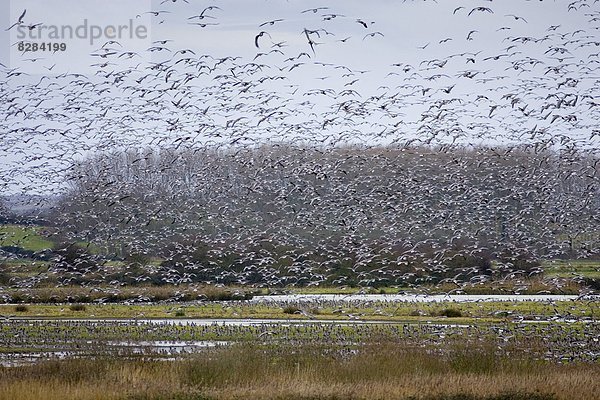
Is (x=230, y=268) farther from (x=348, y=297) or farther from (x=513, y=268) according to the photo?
(x=513, y=268)

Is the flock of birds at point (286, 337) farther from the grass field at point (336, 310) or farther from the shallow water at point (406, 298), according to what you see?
the shallow water at point (406, 298)

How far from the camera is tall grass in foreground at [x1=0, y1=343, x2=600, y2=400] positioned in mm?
24812

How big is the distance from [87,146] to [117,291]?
1171 cm

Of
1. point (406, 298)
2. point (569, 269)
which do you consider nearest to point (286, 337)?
point (406, 298)

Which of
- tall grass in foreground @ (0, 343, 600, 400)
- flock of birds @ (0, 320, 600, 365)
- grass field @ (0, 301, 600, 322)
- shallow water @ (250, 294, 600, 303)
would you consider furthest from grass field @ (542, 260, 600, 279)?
tall grass in foreground @ (0, 343, 600, 400)

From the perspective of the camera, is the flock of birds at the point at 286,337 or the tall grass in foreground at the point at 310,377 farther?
the flock of birds at the point at 286,337

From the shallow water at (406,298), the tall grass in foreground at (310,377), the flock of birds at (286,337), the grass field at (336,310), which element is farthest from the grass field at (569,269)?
the tall grass in foreground at (310,377)

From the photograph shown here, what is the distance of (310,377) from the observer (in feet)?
87.5

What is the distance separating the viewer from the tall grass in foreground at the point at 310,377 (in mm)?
24812

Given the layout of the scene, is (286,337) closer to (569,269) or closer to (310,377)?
(310,377)

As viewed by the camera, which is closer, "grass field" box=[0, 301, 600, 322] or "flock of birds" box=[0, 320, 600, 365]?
"flock of birds" box=[0, 320, 600, 365]

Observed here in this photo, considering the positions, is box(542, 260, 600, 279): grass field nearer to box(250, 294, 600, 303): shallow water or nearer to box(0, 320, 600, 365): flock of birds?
box(250, 294, 600, 303): shallow water

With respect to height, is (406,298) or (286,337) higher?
(286,337)

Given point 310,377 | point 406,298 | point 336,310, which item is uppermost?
point 310,377
